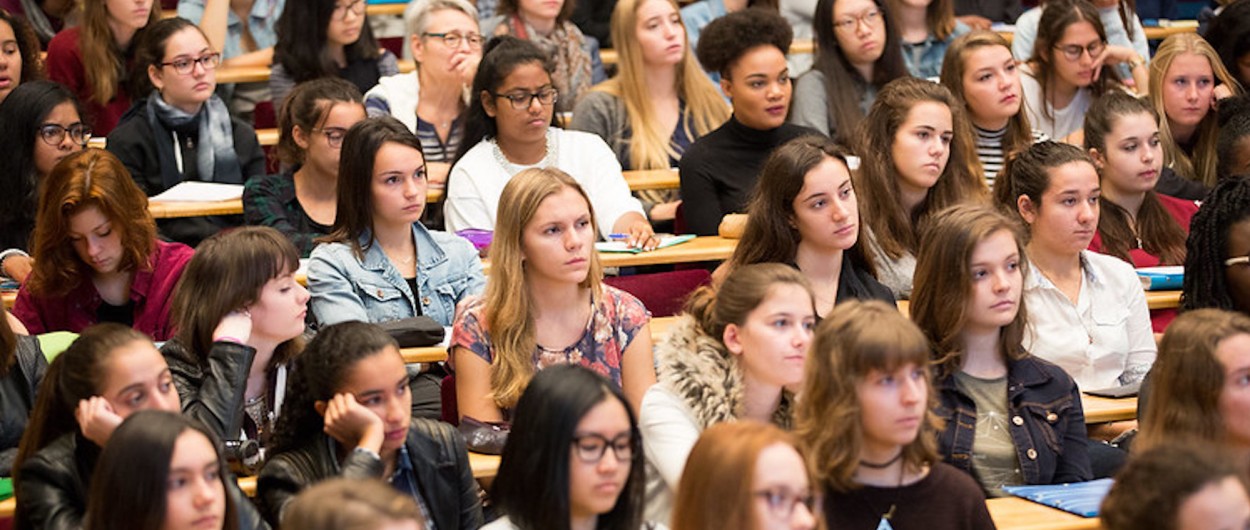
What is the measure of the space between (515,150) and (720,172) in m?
0.56

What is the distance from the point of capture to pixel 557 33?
6027 millimetres

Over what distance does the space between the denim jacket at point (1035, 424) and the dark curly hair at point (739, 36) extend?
1.80 metres

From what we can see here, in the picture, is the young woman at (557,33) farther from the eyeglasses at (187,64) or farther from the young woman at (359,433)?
the young woman at (359,433)

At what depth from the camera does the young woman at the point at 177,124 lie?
530 centimetres

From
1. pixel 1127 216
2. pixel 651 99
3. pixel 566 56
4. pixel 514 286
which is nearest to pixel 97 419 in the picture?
pixel 514 286

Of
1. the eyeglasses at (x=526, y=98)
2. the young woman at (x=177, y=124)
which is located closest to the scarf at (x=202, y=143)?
the young woman at (x=177, y=124)

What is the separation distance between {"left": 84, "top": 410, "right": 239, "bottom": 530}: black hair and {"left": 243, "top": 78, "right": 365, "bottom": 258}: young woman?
1.88m

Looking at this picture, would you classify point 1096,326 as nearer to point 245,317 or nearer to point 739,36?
point 739,36

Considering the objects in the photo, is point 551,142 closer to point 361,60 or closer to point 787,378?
point 361,60

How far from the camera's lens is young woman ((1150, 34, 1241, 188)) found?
223 inches

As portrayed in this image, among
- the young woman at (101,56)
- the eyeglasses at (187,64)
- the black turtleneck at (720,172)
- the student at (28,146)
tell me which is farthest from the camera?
the young woman at (101,56)

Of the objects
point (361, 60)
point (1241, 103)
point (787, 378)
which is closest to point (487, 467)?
point (787, 378)

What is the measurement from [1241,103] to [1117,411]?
72.6 inches

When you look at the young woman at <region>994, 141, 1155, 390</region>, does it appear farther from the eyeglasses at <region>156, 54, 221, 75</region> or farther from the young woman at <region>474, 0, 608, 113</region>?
the eyeglasses at <region>156, 54, 221, 75</region>
